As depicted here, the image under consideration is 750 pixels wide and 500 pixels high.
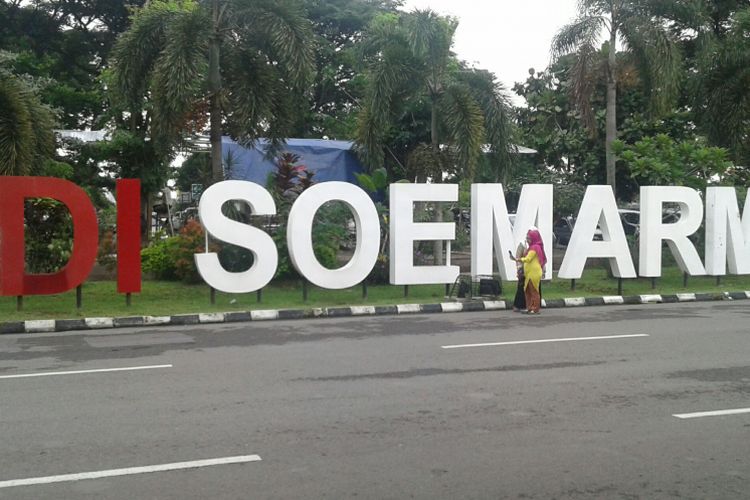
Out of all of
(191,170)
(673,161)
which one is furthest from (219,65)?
(191,170)

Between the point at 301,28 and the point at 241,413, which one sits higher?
the point at 301,28

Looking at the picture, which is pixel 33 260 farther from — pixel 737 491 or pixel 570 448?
pixel 737 491

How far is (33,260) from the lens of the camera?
17.5 meters

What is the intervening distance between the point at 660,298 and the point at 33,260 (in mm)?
13095

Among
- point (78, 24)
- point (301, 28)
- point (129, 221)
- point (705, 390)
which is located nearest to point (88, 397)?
point (705, 390)

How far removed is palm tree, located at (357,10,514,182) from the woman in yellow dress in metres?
4.22

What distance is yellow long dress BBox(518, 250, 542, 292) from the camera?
47.5 feet

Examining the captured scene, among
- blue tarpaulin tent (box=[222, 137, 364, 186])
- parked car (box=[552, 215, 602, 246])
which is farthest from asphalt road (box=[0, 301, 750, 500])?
parked car (box=[552, 215, 602, 246])

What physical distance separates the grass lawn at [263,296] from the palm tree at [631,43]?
4.37 m

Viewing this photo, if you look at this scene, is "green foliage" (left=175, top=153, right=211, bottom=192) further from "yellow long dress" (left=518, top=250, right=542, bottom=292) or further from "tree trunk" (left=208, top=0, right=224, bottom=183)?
"yellow long dress" (left=518, top=250, right=542, bottom=292)

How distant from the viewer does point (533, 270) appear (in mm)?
14477

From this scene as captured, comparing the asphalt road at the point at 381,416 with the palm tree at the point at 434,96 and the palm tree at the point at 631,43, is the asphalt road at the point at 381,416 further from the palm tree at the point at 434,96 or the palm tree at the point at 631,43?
the palm tree at the point at 631,43

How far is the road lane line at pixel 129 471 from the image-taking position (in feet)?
17.2

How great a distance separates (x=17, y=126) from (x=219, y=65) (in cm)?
472
